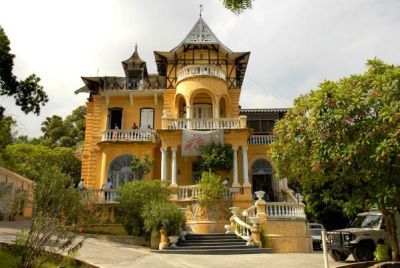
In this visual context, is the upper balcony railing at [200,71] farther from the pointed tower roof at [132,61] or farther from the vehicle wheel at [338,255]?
the vehicle wheel at [338,255]

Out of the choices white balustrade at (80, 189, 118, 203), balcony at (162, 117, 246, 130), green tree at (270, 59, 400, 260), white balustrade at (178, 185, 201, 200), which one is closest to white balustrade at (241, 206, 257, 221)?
white balustrade at (178, 185, 201, 200)

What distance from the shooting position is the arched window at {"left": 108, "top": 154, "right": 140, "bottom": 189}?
23.9m

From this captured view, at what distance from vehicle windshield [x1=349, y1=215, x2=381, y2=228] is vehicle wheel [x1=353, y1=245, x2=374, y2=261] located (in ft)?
3.88

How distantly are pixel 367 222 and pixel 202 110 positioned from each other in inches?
545

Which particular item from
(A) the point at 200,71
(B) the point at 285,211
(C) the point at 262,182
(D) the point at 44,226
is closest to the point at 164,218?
(B) the point at 285,211

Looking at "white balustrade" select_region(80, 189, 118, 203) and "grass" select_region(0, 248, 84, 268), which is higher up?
"white balustrade" select_region(80, 189, 118, 203)

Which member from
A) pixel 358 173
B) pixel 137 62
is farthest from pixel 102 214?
pixel 358 173

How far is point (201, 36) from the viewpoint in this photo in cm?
2716

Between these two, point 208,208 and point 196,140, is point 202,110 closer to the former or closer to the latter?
point 196,140

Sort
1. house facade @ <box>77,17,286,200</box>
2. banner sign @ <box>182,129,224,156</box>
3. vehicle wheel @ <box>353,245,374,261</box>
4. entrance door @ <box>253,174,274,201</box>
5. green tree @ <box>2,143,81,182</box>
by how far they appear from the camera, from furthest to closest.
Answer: green tree @ <box>2,143,81,182</box> < entrance door @ <box>253,174,274,201</box> < house facade @ <box>77,17,286,200</box> < banner sign @ <box>182,129,224,156</box> < vehicle wheel @ <box>353,245,374,261</box>

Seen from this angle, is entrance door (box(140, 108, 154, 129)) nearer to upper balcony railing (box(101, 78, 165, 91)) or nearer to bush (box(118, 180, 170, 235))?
upper balcony railing (box(101, 78, 165, 91))

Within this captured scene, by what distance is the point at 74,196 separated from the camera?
43.0ft

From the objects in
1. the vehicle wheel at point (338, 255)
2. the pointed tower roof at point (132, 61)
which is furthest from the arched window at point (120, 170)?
the vehicle wheel at point (338, 255)

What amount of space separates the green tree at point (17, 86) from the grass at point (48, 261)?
32.9 ft
